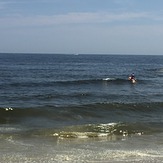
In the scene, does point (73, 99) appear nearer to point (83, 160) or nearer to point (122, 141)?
point (122, 141)

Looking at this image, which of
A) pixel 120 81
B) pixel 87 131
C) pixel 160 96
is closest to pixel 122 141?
pixel 87 131

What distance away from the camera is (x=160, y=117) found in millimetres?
20172

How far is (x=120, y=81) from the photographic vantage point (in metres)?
45.1

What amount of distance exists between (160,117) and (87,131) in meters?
6.36

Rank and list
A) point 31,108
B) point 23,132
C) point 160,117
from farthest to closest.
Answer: point 31,108, point 160,117, point 23,132

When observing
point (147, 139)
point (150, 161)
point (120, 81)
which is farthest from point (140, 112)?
point (120, 81)

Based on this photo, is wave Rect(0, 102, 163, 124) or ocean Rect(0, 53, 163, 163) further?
wave Rect(0, 102, 163, 124)

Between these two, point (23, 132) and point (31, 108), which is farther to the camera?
point (31, 108)

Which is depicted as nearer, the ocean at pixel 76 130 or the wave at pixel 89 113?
the ocean at pixel 76 130

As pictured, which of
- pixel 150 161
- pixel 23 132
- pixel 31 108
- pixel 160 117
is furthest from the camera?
pixel 31 108

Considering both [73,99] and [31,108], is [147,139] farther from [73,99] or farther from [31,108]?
[73,99]

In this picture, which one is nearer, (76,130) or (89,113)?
(76,130)

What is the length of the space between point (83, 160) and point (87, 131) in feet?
17.0

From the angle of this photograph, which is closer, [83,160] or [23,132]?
[83,160]
